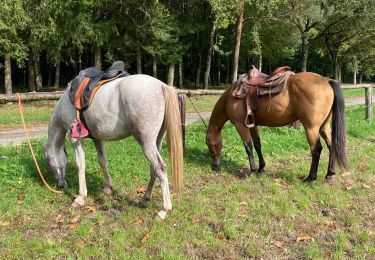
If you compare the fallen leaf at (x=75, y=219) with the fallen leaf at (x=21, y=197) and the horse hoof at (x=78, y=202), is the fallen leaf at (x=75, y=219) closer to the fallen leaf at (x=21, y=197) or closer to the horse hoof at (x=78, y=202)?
the horse hoof at (x=78, y=202)

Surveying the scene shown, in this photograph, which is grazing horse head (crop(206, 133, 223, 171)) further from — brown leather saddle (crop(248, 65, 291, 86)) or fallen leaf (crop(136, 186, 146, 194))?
fallen leaf (crop(136, 186, 146, 194))

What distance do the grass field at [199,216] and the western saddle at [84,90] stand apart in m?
1.07

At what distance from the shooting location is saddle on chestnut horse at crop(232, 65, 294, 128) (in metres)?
6.67

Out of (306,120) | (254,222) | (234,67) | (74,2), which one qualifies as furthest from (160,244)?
(234,67)

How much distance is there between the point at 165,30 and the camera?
24344 mm

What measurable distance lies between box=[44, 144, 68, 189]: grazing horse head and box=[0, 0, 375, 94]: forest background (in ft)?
43.4

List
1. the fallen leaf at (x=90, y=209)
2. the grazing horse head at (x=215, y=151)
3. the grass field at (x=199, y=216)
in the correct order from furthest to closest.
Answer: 1. the grazing horse head at (x=215, y=151)
2. the fallen leaf at (x=90, y=209)
3. the grass field at (x=199, y=216)

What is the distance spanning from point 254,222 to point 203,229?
70cm

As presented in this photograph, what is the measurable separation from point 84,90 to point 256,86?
3077 mm

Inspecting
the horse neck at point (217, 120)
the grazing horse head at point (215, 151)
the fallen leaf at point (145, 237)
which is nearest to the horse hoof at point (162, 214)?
the fallen leaf at point (145, 237)

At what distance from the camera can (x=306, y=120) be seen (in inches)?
251

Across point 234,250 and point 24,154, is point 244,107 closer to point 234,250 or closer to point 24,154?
point 234,250

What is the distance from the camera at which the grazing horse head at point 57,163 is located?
599cm

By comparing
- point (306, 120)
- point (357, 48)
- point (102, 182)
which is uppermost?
point (357, 48)
